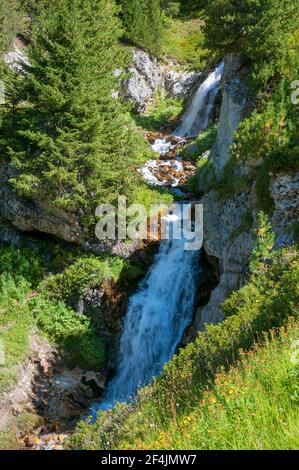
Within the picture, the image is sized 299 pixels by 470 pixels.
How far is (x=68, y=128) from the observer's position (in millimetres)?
18188

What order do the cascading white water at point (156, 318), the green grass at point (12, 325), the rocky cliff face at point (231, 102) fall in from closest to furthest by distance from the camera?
the green grass at point (12, 325) < the cascading white water at point (156, 318) < the rocky cliff face at point (231, 102)

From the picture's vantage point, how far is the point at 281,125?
12969 mm

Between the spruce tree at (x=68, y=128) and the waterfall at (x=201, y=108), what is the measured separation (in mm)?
14030

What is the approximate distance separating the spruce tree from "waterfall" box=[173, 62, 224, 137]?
14.0 metres

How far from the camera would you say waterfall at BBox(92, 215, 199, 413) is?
17156 millimetres

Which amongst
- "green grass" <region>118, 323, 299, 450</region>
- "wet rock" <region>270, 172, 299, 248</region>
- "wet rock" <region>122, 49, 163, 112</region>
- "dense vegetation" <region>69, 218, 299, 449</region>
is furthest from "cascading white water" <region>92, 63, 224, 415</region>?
"wet rock" <region>122, 49, 163, 112</region>

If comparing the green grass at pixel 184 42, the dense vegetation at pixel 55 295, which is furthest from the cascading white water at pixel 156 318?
the green grass at pixel 184 42

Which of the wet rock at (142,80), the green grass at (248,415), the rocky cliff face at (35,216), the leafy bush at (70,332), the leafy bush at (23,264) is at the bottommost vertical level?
the leafy bush at (70,332)

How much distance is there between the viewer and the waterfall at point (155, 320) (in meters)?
17.2

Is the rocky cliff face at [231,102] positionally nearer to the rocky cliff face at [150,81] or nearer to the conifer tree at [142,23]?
the rocky cliff face at [150,81]

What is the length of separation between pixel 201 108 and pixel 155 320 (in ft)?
65.8

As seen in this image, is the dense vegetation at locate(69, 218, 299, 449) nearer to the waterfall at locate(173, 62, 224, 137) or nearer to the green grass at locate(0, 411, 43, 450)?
the green grass at locate(0, 411, 43, 450)

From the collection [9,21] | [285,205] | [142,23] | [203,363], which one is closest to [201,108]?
[142,23]

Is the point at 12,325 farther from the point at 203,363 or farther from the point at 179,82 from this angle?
the point at 179,82
